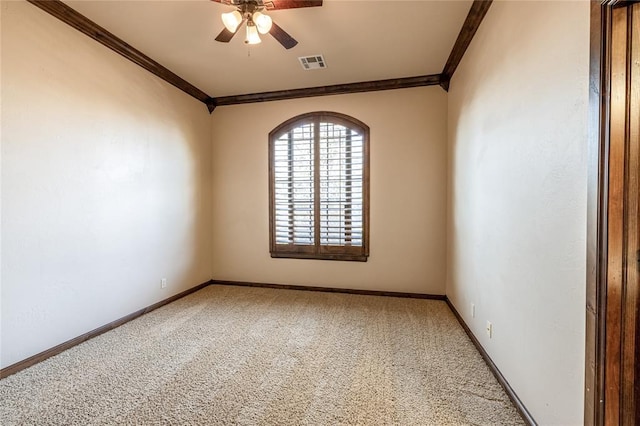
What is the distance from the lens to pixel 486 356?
7.24ft

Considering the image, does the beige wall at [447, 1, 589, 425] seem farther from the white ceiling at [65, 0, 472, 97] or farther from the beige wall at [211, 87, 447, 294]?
the beige wall at [211, 87, 447, 294]

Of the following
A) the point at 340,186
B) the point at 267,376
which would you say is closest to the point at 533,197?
the point at 267,376

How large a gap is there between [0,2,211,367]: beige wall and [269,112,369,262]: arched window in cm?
139

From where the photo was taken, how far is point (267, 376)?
2070mm

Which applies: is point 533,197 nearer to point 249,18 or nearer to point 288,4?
point 288,4

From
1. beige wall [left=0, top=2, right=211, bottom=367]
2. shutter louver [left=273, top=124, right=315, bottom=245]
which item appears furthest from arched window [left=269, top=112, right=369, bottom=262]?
beige wall [left=0, top=2, right=211, bottom=367]

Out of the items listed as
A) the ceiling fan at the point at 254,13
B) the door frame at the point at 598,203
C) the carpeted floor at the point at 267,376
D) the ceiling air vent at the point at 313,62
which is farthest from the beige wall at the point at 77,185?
the door frame at the point at 598,203

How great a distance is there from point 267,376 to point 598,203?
2.14 metres

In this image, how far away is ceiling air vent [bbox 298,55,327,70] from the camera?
314 centimetres

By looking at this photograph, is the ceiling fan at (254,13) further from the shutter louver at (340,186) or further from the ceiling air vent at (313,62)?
the shutter louver at (340,186)

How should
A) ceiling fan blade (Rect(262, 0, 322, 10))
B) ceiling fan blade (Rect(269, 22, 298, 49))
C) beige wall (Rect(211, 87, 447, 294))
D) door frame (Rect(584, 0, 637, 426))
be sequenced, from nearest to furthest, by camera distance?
1. door frame (Rect(584, 0, 637, 426))
2. ceiling fan blade (Rect(262, 0, 322, 10))
3. ceiling fan blade (Rect(269, 22, 298, 49))
4. beige wall (Rect(211, 87, 447, 294))

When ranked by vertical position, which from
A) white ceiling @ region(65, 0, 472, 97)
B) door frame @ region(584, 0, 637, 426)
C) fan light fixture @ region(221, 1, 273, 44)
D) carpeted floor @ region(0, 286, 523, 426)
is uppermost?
Result: white ceiling @ region(65, 0, 472, 97)

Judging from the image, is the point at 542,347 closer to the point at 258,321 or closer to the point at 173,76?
the point at 258,321

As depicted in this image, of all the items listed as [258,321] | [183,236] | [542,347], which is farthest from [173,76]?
[542,347]
